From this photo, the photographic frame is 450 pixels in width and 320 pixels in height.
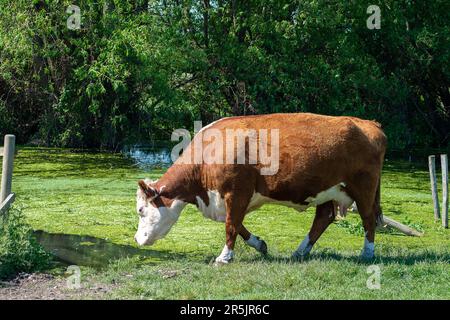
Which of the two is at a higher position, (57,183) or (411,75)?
(411,75)

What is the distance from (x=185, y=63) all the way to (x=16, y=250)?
12396 millimetres

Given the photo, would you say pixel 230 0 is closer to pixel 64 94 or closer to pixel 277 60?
pixel 277 60

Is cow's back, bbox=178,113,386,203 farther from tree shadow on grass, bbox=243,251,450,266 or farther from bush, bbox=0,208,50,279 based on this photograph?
bush, bbox=0,208,50,279

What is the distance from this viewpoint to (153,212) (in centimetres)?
781

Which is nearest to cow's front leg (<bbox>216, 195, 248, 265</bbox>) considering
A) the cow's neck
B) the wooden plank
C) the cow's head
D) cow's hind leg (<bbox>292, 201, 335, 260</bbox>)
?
the cow's neck

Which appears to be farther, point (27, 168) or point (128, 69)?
A: point (128, 69)

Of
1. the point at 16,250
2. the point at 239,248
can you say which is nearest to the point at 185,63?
the point at 239,248

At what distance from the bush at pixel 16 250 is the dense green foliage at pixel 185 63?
409 inches

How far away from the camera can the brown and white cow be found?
7617 millimetres

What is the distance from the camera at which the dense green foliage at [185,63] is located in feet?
61.0

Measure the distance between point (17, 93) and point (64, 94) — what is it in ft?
A: 7.25
